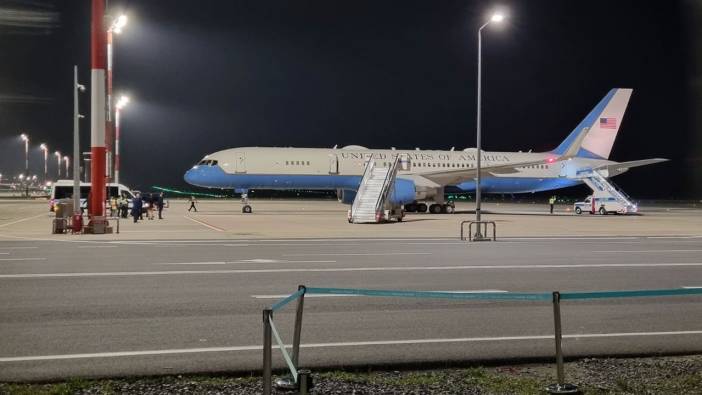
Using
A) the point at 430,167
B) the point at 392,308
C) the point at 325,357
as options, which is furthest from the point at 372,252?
the point at 430,167

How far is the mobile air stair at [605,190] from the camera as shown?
2120 inches

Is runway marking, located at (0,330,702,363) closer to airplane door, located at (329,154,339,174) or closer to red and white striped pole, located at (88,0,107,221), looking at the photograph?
red and white striped pole, located at (88,0,107,221)

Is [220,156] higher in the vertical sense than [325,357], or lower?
higher

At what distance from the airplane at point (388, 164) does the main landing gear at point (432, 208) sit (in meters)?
0.07

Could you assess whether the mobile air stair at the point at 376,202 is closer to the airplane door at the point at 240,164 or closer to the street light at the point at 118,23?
the airplane door at the point at 240,164

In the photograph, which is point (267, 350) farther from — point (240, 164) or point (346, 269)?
point (240, 164)

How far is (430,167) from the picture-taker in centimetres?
5319

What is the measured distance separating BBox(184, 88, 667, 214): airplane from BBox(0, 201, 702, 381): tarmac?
25.2m

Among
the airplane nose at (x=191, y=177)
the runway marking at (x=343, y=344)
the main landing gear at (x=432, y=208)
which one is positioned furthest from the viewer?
the main landing gear at (x=432, y=208)

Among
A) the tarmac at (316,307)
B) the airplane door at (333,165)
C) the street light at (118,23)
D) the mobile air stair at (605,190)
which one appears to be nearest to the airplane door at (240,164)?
the airplane door at (333,165)

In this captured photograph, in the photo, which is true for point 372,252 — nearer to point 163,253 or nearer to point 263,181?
point 163,253

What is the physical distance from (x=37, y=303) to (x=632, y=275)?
41.8 feet

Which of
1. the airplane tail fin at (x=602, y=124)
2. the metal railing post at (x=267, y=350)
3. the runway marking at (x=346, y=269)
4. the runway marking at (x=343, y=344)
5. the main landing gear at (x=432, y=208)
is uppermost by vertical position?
the airplane tail fin at (x=602, y=124)

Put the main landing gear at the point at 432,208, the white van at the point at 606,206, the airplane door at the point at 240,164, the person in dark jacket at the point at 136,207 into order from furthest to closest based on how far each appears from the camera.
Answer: the white van at the point at 606,206, the main landing gear at the point at 432,208, the airplane door at the point at 240,164, the person in dark jacket at the point at 136,207
